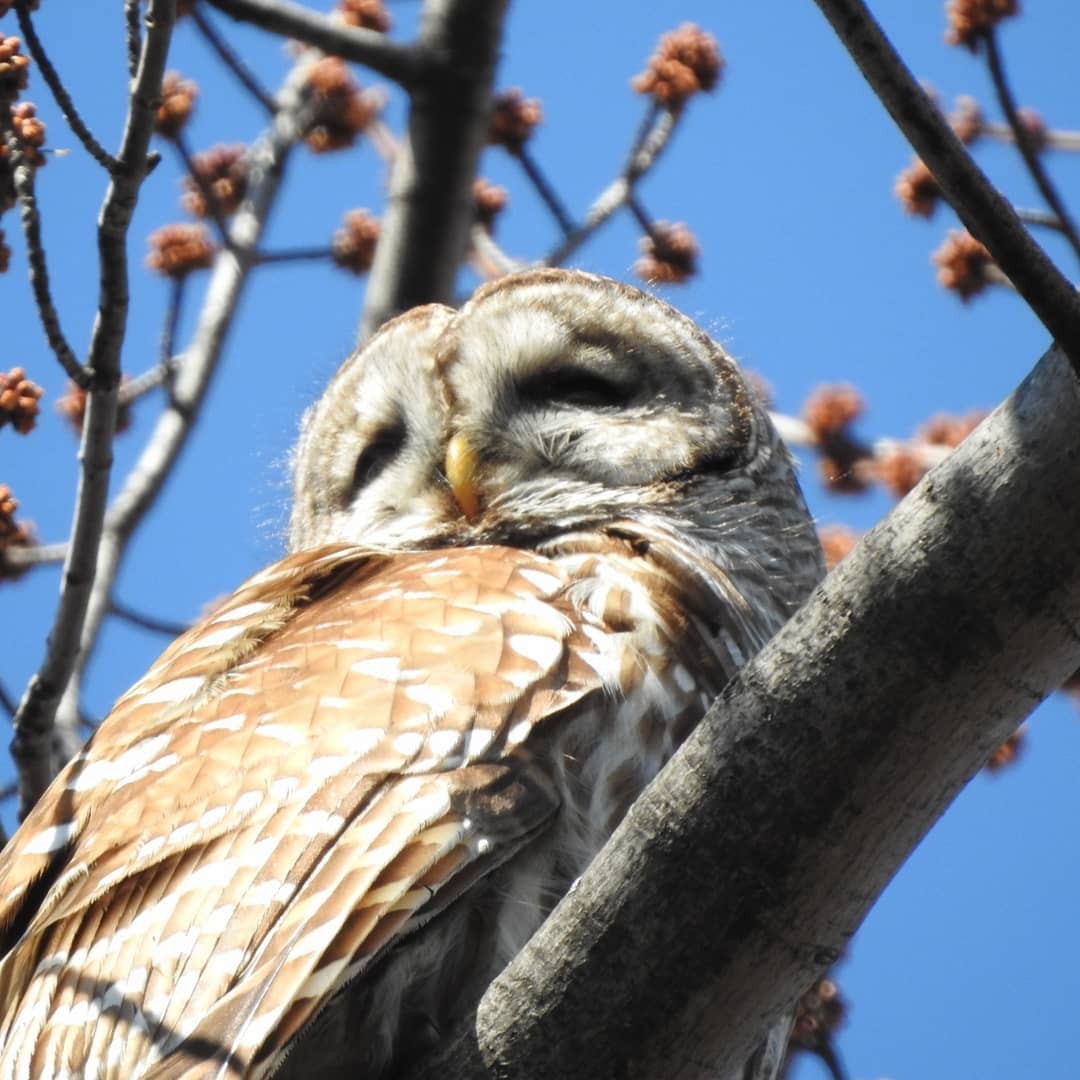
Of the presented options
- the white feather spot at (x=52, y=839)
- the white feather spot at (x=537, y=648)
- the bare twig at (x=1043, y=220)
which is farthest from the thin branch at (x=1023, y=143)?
the white feather spot at (x=52, y=839)

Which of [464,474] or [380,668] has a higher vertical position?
[464,474]

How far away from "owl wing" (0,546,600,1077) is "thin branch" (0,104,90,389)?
588 millimetres

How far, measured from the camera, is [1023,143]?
12.6 ft

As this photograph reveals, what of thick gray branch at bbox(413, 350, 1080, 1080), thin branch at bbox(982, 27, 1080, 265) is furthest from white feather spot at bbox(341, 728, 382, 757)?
thin branch at bbox(982, 27, 1080, 265)

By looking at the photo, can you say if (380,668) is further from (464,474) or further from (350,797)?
(464,474)

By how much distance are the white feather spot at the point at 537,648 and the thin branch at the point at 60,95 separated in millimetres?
1037

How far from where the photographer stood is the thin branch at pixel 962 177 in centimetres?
199

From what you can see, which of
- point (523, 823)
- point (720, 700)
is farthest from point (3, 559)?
point (720, 700)

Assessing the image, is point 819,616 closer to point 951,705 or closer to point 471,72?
point 951,705

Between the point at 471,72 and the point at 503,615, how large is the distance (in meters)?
2.16

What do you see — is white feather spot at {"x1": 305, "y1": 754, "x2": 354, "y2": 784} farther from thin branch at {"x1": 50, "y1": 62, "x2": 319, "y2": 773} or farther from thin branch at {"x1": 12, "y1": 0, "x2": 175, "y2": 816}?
thin branch at {"x1": 50, "y1": 62, "x2": 319, "y2": 773}

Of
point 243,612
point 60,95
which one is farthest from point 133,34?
point 243,612

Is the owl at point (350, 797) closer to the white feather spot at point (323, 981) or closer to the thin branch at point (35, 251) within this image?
the white feather spot at point (323, 981)

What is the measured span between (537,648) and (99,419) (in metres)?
0.91
